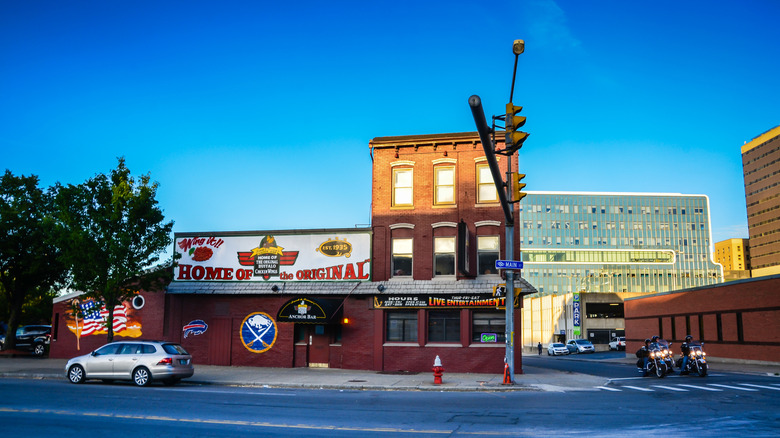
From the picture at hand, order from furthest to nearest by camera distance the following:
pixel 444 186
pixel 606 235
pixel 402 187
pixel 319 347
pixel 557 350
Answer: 1. pixel 606 235
2. pixel 557 350
3. pixel 402 187
4. pixel 319 347
5. pixel 444 186

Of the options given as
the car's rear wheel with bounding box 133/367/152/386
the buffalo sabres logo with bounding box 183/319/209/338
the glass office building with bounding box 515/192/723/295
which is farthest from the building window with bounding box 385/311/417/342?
the glass office building with bounding box 515/192/723/295

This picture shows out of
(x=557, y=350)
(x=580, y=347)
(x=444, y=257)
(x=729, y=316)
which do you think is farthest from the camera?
(x=580, y=347)

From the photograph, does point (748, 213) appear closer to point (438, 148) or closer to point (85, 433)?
point (438, 148)

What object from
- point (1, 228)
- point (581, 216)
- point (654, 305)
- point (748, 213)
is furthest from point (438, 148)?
point (748, 213)

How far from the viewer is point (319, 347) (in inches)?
1065

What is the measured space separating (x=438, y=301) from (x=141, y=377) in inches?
483

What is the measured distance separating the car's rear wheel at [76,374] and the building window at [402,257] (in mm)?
13102

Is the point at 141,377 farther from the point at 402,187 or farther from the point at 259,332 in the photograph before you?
the point at 402,187

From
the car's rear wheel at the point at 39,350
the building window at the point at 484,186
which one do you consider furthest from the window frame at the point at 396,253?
the car's rear wheel at the point at 39,350

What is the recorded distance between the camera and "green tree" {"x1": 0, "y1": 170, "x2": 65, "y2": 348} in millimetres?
32312

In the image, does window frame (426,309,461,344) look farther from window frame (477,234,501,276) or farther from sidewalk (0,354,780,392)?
window frame (477,234,501,276)

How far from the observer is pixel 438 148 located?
88.7ft

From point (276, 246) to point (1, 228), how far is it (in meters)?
16.3

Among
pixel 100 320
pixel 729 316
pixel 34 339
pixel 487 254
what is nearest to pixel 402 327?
pixel 487 254
